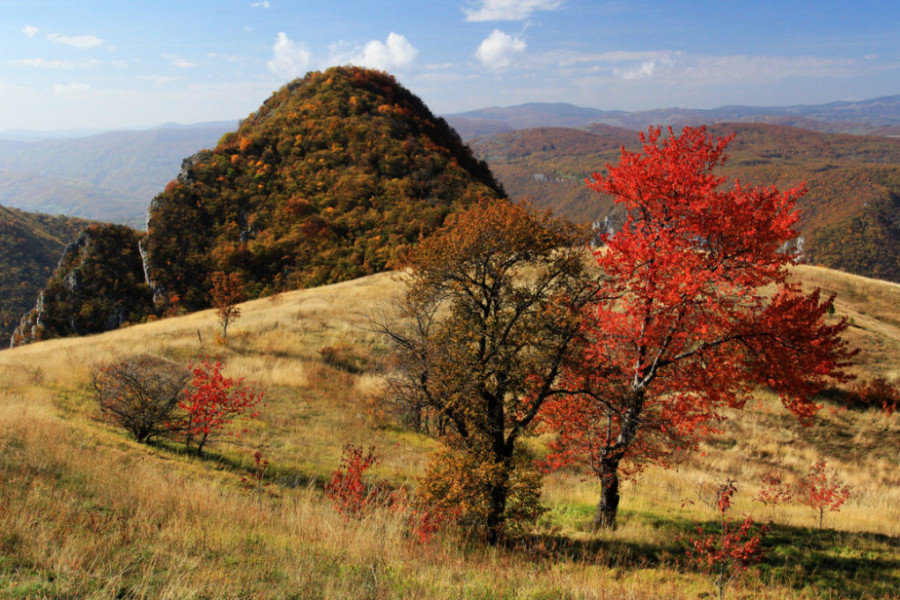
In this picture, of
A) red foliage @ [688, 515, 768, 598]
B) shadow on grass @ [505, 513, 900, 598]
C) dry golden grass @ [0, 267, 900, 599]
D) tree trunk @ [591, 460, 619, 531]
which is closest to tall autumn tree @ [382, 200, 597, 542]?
dry golden grass @ [0, 267, 900, 599]

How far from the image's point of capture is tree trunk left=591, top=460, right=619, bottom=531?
10461mm

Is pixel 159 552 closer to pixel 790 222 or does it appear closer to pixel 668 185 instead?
pixel 668 185

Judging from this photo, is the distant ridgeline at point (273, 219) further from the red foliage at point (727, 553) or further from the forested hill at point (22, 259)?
the forested hill at point (22, 259)

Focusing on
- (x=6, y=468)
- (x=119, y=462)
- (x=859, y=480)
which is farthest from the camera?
(x=859, y=480)

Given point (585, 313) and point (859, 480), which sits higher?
point (585, 313)

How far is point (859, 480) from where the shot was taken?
53.6 feet

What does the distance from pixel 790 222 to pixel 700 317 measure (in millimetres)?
2648

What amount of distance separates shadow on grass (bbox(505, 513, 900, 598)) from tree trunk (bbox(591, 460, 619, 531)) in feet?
1.94

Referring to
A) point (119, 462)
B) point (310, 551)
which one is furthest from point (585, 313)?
point (119, 462)

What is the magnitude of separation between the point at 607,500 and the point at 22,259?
143 m

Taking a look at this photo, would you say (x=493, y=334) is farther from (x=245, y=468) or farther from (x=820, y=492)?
(x=820, y=492)

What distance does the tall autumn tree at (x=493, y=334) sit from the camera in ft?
27.7

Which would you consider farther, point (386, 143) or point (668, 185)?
point (386, 143)

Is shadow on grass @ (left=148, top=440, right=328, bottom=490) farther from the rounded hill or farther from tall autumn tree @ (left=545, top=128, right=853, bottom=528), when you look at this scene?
the rounded hill
